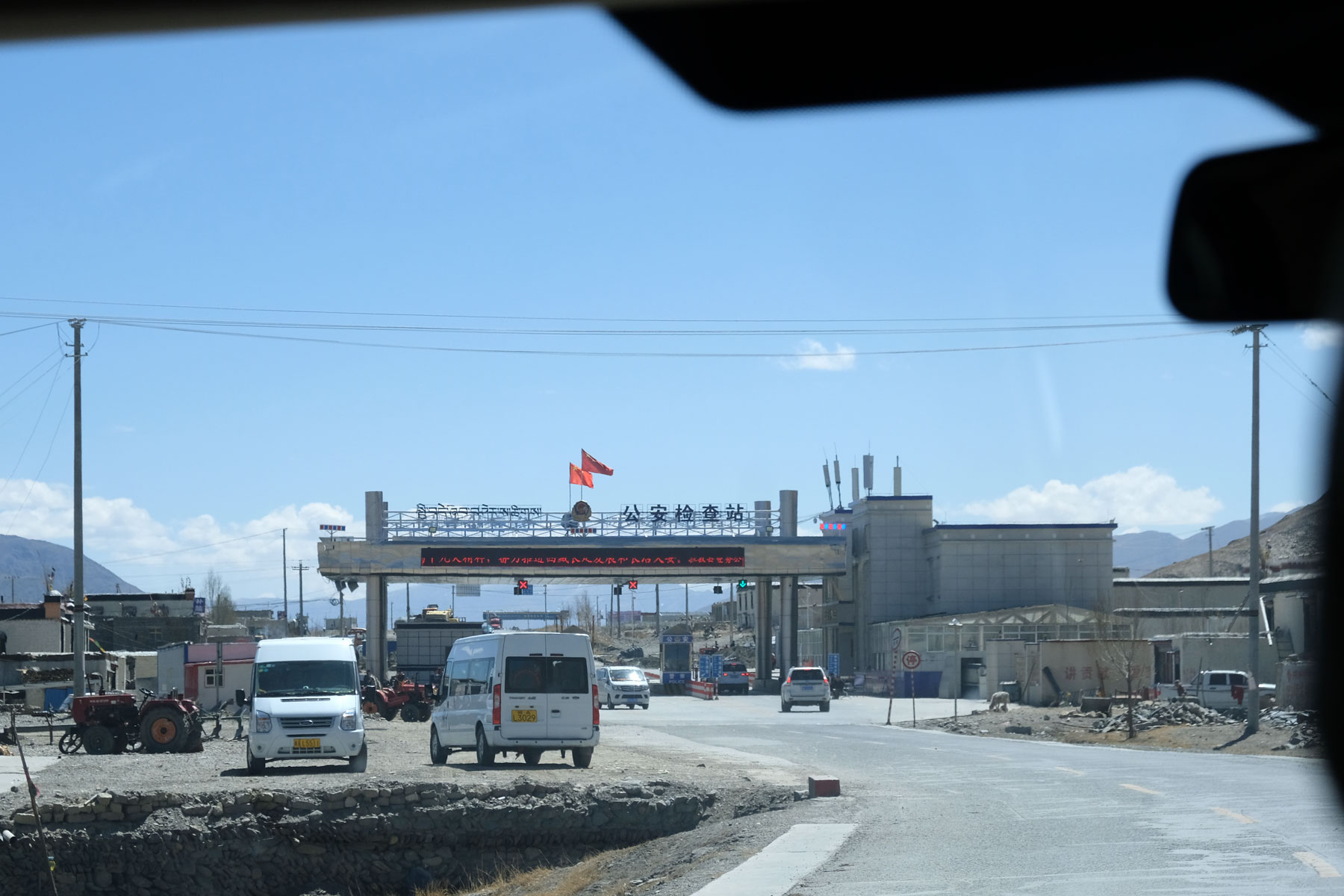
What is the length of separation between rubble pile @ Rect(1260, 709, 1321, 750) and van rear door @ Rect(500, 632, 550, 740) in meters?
13.6

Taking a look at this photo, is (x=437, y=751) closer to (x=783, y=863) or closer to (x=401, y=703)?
(x=783, y=863)

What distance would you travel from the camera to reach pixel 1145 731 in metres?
35.0

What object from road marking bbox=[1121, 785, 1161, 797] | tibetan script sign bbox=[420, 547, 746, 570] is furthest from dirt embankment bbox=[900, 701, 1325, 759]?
tibetan script sign bbox=[420, 547, 746, 570]

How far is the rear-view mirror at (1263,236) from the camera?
3.43 metres

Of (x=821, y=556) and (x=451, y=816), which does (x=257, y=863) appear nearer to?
(x=451, y=816)

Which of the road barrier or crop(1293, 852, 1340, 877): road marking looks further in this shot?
the road barrier

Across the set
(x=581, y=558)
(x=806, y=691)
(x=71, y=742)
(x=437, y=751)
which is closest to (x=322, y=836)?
(x=437, y=751)

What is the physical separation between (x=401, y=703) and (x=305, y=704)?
773 inches

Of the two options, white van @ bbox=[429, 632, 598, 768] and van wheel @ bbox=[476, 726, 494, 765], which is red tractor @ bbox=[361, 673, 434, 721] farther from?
white van @ bbox=[429, 632, 598, 768]

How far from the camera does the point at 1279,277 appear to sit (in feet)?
12.0

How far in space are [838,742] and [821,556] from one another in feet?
133

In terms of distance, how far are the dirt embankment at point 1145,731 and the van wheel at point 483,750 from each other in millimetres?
14312

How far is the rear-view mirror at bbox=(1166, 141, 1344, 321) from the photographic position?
135 inches

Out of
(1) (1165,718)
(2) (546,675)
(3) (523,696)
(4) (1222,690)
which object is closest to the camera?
(3) (523,696)
